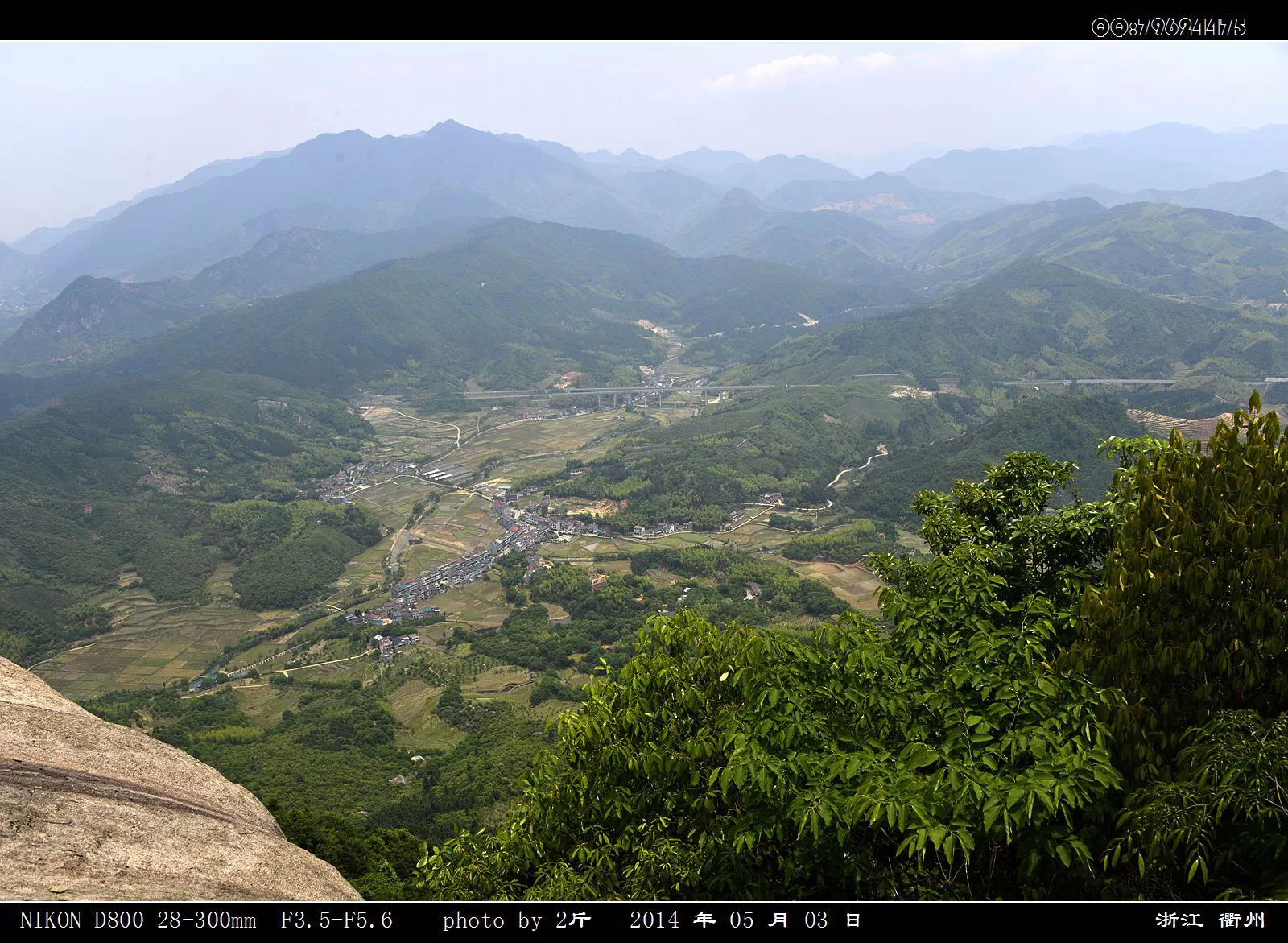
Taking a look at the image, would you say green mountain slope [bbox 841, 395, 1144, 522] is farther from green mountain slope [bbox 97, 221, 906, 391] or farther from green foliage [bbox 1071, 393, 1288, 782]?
green mountain slope [bbox 97, 221, 906, 391]

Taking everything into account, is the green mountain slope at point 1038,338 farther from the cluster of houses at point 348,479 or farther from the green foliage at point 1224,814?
the green foliage at point 1224,814

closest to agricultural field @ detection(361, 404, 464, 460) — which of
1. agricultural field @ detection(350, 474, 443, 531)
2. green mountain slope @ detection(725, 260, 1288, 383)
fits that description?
agricultural field @ detection(350, 474, 443, 531)

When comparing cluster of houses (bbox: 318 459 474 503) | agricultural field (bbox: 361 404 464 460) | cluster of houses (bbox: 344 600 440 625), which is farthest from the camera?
agricultural field (bbox: 361 404 464 460)

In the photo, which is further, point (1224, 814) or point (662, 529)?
point (662, 529)

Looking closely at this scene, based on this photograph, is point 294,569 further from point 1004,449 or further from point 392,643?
point 1004,449

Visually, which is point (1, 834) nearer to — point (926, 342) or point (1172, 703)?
point (1172, 703)

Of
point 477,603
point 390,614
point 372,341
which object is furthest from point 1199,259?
point 390,614
